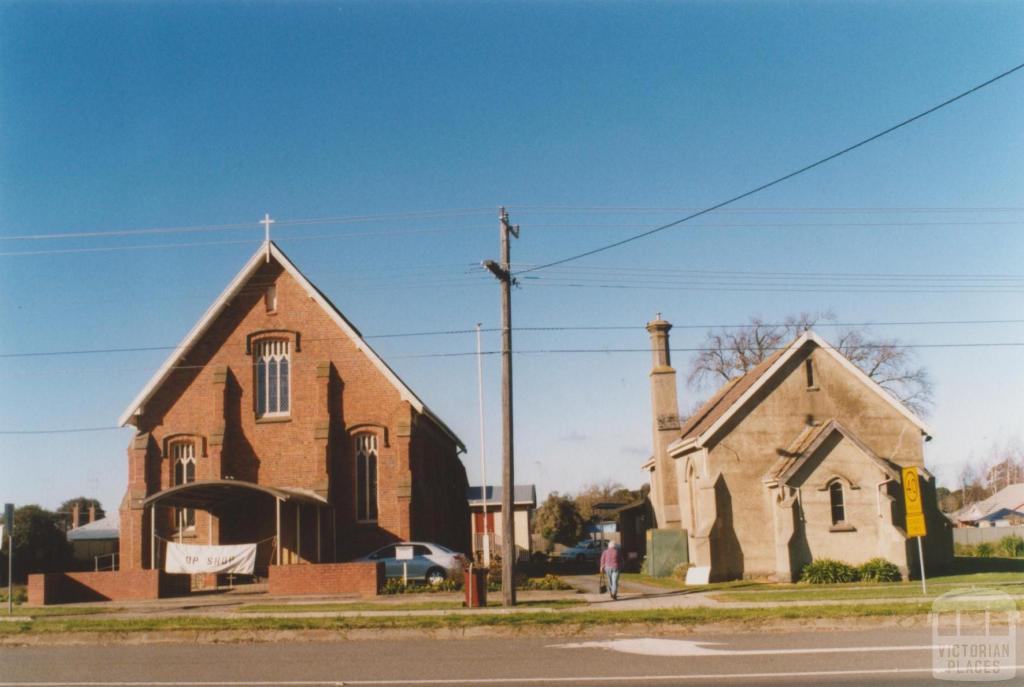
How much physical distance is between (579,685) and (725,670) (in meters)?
2.20

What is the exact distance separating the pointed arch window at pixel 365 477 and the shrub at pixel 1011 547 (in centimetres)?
3033

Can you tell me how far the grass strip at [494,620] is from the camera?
17.1 meters

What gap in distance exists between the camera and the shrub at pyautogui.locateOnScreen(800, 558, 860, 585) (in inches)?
1036

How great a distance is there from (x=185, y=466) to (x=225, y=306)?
234 inches

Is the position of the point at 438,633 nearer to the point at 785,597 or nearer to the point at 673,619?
the point at 673,619

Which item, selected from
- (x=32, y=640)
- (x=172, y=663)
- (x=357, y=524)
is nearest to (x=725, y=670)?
(x=172, y=663)

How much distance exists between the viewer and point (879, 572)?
26500 mm

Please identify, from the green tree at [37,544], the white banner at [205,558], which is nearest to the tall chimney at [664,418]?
the white banner at [205,558]

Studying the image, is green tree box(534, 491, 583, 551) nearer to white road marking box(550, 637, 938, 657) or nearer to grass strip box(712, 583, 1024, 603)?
grass strip box(712, 583, 1024, 603)

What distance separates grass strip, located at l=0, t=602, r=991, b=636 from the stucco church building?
9109 millimetres

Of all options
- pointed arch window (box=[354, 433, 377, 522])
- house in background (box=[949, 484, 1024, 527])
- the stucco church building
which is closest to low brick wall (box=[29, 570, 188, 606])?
pointed arch window (box=[354, 433, 377, 522])

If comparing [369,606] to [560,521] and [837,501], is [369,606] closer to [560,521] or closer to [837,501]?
[837,501]

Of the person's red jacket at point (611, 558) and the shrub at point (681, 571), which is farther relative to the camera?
the shrub at point (681, 571)

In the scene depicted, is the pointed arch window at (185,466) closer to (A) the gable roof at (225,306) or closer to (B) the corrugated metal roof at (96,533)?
(A) the gable roof at (225,306)
